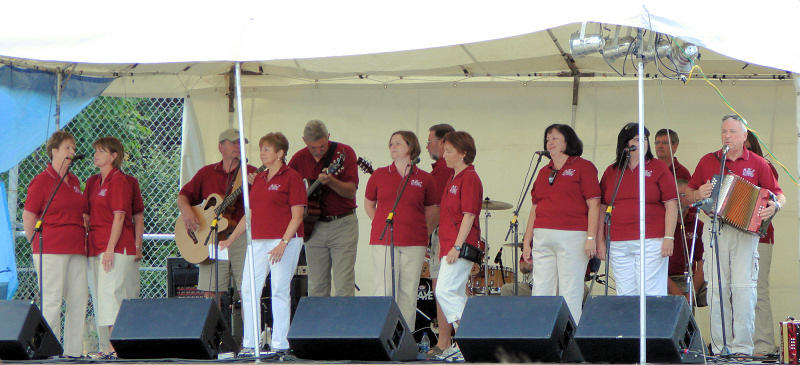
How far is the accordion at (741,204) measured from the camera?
624cm

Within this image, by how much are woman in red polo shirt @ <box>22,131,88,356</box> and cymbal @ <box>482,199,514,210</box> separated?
3383mm

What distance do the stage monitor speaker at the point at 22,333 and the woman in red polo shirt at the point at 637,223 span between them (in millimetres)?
3722

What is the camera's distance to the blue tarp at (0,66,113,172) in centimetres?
750

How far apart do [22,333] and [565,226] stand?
356 centimetres

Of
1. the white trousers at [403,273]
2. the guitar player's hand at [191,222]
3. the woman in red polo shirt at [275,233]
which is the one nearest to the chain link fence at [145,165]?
the guitar player's hand at [191,222]

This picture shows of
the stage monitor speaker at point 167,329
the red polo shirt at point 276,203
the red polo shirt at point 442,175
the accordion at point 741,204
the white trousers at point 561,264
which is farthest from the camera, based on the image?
the red polo shirt at point 442,175

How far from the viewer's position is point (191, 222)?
7.83 metres

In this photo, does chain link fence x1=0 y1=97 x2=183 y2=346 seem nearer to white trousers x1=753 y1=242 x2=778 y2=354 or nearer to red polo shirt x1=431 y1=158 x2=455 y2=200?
red polo shirt x1=431 y1=158 x2=455 y2=200

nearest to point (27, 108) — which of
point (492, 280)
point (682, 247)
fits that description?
point (492, 280)

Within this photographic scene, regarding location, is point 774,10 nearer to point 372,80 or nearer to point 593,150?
point 593,150

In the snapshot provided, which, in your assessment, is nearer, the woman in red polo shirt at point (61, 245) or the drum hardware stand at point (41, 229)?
the drum hardware stand at point (41, 229)

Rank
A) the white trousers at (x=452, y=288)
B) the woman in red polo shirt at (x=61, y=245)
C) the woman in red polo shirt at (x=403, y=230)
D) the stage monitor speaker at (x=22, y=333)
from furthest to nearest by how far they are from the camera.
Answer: the woman in red polo shirt at (x=61, y=245), the woman in red polo shirt at (x=403, y=230), the white trousers at (x=452, y=288), the stage monitor speaker at (x=22, y=333)

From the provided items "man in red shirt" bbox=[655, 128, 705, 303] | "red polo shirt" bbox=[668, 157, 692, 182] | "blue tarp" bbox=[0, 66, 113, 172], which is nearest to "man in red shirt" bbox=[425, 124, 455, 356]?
"man in red shirt" bbox=[655, 128, 705, 303]

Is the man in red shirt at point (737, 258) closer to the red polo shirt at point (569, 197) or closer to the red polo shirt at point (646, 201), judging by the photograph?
the red polo shirt at point (646, 201)
